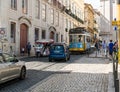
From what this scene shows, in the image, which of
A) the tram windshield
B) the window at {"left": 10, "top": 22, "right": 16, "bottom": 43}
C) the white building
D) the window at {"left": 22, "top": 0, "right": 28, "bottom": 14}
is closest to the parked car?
the white building

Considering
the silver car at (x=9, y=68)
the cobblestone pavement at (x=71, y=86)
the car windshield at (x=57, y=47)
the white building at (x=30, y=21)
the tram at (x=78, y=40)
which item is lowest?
the cobblestone pavement at (x=71, y=86)

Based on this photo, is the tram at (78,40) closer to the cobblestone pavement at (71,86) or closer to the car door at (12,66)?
the cobblestone pavement at (71,86)

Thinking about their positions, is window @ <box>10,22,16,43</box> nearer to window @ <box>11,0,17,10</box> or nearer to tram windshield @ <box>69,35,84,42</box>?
window @ <box>11,0,17,10</box>

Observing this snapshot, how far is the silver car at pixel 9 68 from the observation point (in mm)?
12079

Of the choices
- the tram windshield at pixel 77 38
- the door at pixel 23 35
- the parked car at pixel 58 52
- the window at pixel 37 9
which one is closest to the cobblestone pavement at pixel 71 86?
the parked car at pixel 58 52

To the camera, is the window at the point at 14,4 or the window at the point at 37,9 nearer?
the window at the point at 14,4

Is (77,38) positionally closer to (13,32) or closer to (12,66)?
(13,32)

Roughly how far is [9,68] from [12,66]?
34cm

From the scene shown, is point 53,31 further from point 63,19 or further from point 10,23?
point 10,23

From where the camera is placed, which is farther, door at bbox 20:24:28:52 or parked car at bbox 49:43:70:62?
door at bbox 20:24:28:52

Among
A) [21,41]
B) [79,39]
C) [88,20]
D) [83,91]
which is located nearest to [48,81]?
[83,91]

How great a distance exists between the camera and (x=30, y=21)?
129 feet

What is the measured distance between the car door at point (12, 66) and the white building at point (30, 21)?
15.0 metres

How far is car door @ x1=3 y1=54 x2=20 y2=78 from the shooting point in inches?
507
